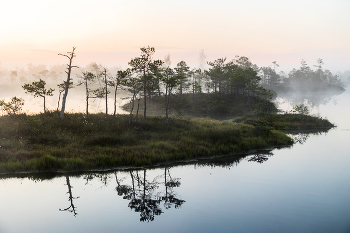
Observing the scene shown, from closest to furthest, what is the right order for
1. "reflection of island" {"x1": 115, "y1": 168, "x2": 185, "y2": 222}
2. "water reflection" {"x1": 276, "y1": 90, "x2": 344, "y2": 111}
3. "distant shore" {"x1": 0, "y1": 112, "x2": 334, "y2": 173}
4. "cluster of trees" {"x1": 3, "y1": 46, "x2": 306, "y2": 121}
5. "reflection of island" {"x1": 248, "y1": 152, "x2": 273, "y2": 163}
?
"reflection of island" {"x1": 115, "y1": 168, "x2": 185, "y2": 222} → "distant shore" {"x1": 0, "y1": 112, "x2": 334, "y2": 173} → "reflection of island" {"x1": 248, "y1": 152, "x2": 273, "y2": 163} → "cluster of trees" {"x1": 3, "y1": 46, "x2": 306, "y2": 121} → "water reflection" {"x1": 276, "y1": 90, "x2": 344, "y2": 111}

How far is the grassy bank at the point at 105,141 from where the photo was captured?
1727 cm

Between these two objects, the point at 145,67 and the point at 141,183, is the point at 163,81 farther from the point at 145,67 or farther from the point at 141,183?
the point at 141,183

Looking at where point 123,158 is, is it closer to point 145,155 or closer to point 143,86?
point 145,155

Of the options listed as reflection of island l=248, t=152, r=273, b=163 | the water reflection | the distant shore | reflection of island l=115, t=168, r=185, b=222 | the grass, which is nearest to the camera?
reflection of island l=115, t=168, r=185, b=222

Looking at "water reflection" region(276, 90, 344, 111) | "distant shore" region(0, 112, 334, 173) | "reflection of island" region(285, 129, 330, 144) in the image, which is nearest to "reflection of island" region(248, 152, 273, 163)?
"distant shore" region(0, 112, 334, 173)

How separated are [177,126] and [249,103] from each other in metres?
38.7

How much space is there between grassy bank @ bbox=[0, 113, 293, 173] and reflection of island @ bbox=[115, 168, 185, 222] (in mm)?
2697

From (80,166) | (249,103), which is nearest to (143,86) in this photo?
(80,166)


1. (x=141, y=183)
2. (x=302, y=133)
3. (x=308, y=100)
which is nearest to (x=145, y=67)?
(x=141, y=183)

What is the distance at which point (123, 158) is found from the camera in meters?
18.3

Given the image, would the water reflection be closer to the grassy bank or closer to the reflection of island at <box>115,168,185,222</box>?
the grassy bank

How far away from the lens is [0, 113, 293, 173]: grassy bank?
1727 cm

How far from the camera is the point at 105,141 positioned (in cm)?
2083

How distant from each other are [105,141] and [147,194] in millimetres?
8693
